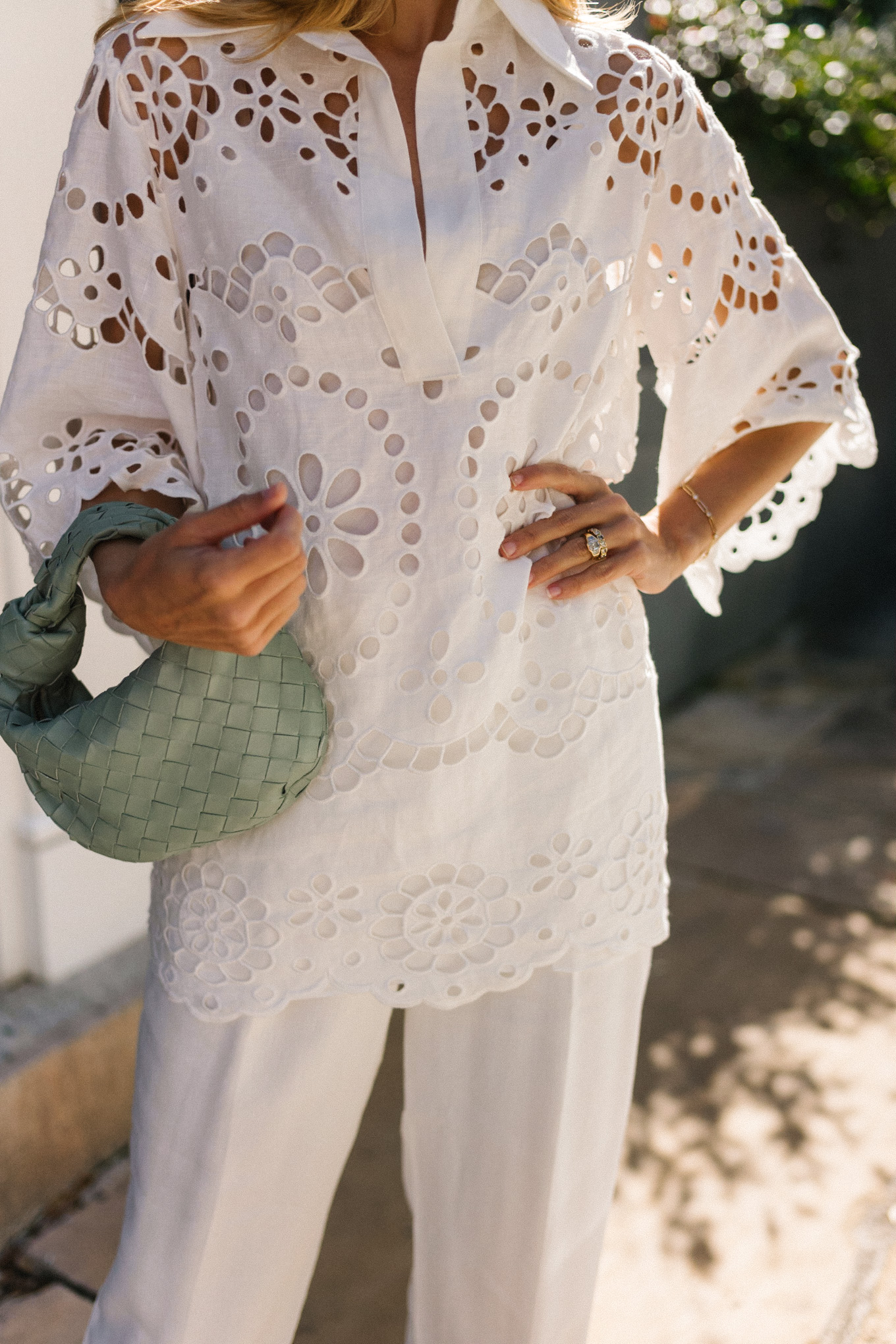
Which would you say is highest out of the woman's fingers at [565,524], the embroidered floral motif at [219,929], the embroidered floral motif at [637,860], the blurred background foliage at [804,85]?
the woman's fingers at [565,524]

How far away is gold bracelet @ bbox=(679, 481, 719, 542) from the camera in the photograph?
1449 millimetres

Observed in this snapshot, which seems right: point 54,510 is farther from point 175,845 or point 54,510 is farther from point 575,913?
point 575,913

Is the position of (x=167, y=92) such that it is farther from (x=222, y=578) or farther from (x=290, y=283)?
(x=222, y=578)

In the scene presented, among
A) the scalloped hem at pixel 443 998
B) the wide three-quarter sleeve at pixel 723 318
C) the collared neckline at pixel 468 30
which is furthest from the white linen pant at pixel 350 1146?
the collared neckline at pixel 468 30

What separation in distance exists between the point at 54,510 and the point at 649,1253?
1.63 meters

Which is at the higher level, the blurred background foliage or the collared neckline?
the collared neckline

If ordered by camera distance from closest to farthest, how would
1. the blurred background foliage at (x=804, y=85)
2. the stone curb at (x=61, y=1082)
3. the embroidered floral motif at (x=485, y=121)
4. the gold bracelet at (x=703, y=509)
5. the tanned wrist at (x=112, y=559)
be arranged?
1. the tanned wrist at (x=112, y=559)
2. the embroidered floral motif at (x=485, y=121)
3. the gold bracelet at (x=703, y=509)
4. the stone curb at (x=61, y=1082)
5. the blurred background foliage at (x=804, y=85)

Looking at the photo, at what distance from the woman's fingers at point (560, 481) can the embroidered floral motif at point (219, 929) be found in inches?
19.4

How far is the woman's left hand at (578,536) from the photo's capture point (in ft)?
3.77

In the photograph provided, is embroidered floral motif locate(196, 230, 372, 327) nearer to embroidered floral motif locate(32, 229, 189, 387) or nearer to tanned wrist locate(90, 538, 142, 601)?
embroidered floral motif locate(32, 229, 189, 387)

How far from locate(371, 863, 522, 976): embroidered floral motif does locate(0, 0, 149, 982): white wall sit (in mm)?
1183

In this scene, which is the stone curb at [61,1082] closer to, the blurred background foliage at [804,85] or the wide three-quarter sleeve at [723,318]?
the wide three-quarter sleeve at [723,318]

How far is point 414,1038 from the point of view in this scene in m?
1.33

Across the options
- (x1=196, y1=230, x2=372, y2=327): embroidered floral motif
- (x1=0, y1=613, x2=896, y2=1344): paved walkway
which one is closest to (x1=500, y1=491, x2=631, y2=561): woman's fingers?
(x1=196, y1=230, x2=372, y2=327): embroidered floral motif
